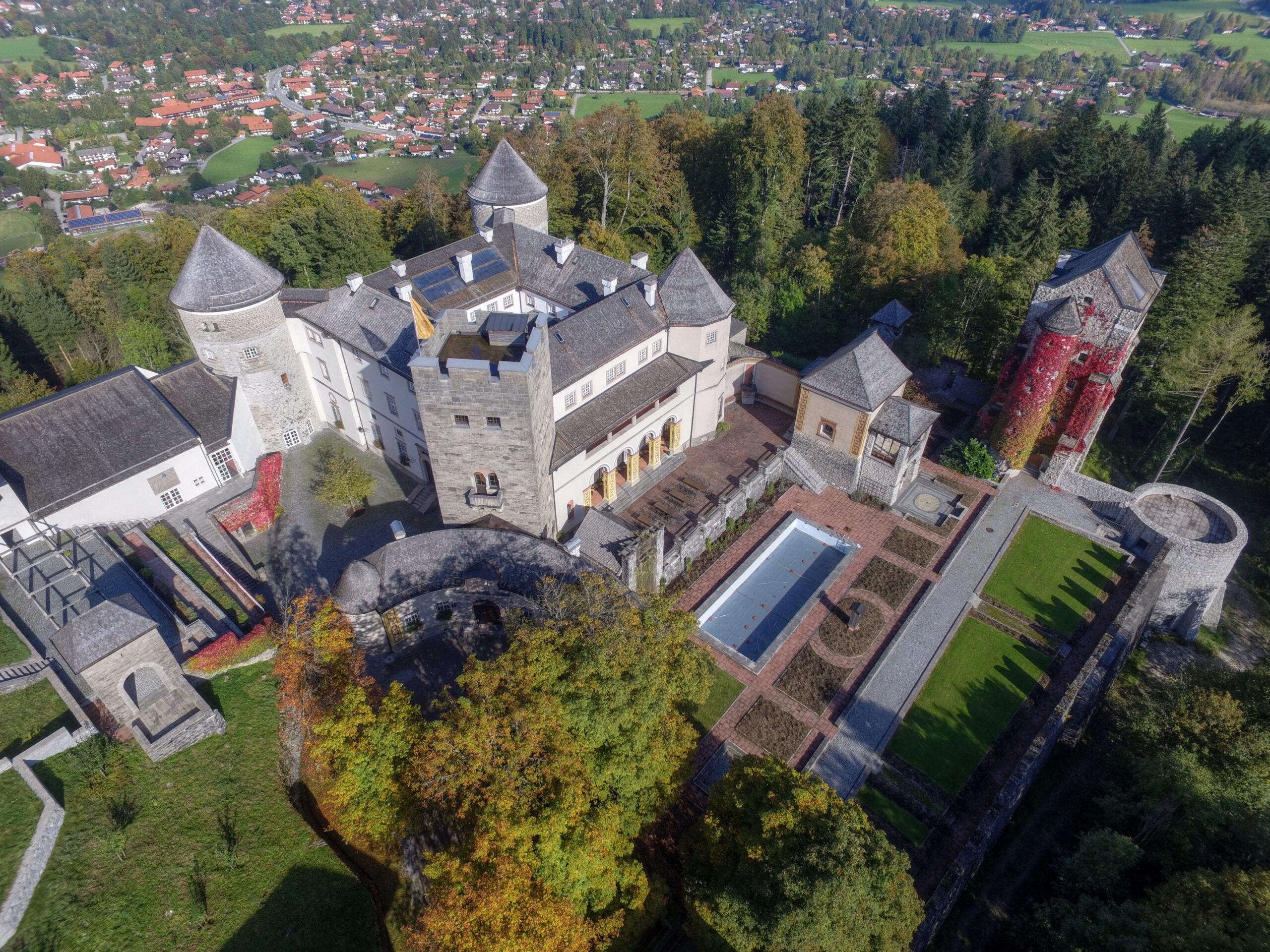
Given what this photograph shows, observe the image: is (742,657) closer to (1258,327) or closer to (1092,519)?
(1092,519)

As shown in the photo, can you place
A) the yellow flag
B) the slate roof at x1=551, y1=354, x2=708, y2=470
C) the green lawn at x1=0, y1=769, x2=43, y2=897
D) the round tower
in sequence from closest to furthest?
the green lawn at x1=0, y1=769, x2=43, y2=897, the yellow flag, the slate roof at x1=551, y1=354, x2=708, y2=470, the round tower

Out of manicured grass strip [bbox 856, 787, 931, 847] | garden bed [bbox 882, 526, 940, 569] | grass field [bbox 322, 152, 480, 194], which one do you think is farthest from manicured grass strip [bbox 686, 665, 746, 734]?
grass field [bbox 322, 152, 480, 194]

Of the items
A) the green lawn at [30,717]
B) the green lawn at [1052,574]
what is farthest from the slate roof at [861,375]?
the green lawn at [30,717]

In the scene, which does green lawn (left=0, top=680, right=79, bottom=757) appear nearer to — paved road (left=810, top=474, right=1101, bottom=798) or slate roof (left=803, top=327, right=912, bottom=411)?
paved road (left=810, top=474, right=1101, bottom=798)

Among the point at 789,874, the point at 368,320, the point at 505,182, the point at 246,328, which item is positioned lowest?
the point at 789,874

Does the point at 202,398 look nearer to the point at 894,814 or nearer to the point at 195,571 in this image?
the point at 195,571

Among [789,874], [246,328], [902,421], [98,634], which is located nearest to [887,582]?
[902,421]
